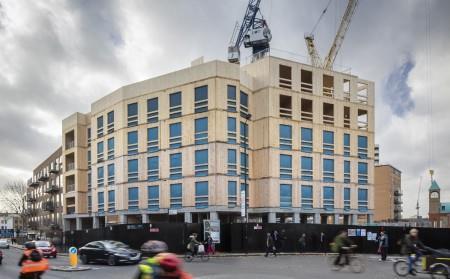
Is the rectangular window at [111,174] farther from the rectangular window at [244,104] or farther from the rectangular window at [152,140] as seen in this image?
the rectangular window at [244,104]

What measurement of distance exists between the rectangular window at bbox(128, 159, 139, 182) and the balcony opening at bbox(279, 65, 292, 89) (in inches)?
665

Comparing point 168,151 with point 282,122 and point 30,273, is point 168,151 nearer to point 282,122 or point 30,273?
point 282,122

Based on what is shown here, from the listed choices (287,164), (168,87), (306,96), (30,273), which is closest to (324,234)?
(287,164)

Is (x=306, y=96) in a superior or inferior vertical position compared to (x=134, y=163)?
superior

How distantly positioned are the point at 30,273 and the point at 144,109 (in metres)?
36.2

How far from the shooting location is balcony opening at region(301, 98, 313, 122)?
48.2m

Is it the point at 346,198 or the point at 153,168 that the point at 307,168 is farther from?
the point at 153,168

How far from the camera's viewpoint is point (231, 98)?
4231 centimetres

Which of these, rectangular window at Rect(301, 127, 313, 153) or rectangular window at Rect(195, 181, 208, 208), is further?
rectangular window at Rect(301, 127, 313, 153)

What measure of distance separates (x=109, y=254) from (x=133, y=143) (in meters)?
23.1

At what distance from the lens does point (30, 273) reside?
34.1 feet

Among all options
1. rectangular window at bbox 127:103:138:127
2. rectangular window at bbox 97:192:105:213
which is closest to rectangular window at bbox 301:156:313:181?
rectangular window at bbox 127:103:138:127

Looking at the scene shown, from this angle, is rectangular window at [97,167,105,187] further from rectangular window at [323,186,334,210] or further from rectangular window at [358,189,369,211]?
rectangular window at [358,189,369,211]

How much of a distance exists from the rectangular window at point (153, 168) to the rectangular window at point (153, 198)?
3.21ft
